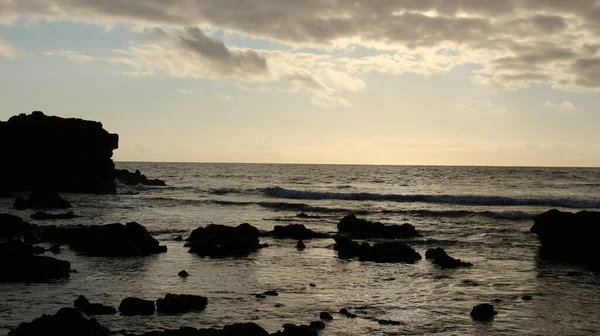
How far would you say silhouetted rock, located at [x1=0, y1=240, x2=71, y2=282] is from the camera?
1956 centimetres

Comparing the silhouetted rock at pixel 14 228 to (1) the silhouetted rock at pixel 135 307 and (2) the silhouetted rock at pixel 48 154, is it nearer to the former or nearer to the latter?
(1) the silhouetted rock at pixel 135 307

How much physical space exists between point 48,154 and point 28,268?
55.9m

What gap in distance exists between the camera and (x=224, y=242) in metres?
29.1

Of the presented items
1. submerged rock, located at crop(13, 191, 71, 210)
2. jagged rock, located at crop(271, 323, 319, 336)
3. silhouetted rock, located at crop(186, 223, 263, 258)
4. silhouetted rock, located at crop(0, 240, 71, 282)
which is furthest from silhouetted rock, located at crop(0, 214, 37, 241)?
jagged rock, located at crop(271, 323, 319, 336)

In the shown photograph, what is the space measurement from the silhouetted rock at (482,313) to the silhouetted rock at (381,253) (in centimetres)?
988

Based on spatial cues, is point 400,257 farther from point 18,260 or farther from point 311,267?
point 18,260

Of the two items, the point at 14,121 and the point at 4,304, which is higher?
the point at 14,121

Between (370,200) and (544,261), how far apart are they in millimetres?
46270

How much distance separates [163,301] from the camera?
15.9 m

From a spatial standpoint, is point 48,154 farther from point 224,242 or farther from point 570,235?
point 570,235

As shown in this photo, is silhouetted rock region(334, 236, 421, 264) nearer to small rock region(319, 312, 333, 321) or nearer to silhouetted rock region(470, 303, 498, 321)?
silhouetted rock region(470, 303, 498, 321)

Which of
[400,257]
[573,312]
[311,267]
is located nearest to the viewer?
[573,312]

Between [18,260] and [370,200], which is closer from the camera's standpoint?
[18,260]

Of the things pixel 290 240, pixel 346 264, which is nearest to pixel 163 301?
pixel 346 264
